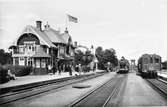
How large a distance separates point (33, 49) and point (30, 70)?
7004 millimetres

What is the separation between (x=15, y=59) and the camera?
156 feet

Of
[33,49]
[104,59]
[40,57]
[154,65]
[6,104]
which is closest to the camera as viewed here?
[6,104]

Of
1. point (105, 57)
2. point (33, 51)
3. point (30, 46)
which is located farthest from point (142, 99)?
point (105, 57)

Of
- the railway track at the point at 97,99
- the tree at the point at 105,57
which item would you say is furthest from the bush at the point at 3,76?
the tree at the point at 105,57

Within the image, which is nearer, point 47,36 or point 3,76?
point 3,76

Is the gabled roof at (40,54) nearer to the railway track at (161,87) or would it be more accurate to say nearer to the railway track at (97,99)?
the railway track at (161,87)

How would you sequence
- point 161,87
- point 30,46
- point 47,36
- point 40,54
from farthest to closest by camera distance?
1. point 47,36
2. point 30,46
3. point 40,54
4. point 161,87

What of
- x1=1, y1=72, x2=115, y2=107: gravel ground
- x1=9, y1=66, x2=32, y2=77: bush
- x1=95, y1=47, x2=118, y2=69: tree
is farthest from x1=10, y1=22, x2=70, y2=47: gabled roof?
x1=1, y1=72, x2=115, y2=107: gravel ground

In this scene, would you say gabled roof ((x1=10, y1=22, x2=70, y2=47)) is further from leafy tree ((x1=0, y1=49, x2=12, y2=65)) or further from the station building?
leafy tree ((x1=0, y1=49, x2=12, y2=65))

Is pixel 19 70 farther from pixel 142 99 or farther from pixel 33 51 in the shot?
pixel 142 99

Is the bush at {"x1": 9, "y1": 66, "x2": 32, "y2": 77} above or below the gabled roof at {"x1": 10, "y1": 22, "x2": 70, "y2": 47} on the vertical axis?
below

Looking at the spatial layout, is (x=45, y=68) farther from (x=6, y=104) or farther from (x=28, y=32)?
(x=6, y=104)

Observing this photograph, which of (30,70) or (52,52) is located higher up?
(52,52)

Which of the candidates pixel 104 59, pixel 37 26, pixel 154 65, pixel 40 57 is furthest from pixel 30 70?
pixel 104 59
